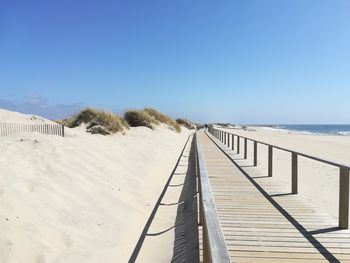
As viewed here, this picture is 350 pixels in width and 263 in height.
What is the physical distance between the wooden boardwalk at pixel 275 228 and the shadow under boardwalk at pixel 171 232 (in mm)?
545

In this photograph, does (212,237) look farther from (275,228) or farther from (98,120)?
(98,120)

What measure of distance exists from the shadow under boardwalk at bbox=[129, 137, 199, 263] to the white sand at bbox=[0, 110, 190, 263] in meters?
0.20

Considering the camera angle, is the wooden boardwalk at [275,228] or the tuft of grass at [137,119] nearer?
the wooden boardwalk at [275,228]

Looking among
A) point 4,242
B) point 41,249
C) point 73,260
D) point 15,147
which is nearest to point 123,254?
point 73,260

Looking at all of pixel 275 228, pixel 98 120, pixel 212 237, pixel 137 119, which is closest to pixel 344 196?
pixel 275 228

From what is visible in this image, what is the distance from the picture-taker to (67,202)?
6.82m

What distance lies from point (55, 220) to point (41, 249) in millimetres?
957

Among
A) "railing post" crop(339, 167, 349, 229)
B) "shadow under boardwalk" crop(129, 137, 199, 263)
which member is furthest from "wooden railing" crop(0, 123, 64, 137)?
"railing post" crop(339, 167, 349, 229)

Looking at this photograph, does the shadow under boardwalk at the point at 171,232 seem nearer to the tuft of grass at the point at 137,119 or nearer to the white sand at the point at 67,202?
the white sand at the point at 67,202

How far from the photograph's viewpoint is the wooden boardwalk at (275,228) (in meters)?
4.68

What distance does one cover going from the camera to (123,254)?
5.71 meters

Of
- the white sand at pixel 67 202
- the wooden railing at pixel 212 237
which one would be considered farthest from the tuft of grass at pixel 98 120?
the wooden railing at pixel 212 237

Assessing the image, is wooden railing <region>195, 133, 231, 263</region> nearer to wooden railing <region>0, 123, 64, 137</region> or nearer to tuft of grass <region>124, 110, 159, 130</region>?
wooden railing <region>0, 123, 64, 137</region>

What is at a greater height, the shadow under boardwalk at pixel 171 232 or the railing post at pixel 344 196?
the railing post at pixel 344 196
